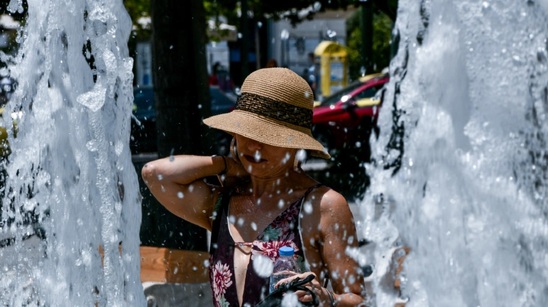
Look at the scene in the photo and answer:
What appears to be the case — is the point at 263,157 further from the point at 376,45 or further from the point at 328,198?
the point at 376,45

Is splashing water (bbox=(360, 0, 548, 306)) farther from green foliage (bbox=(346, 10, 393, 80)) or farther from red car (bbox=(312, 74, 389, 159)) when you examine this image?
green foliage (bbox=(346, 10, 393, 80))

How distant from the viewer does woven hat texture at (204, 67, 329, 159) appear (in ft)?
8.77

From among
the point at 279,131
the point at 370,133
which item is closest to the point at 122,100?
the point at 279,131

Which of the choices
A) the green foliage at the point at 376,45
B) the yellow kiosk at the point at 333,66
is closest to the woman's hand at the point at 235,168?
the yellow kiosk at the point at 333,66

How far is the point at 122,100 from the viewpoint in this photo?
3379 mm

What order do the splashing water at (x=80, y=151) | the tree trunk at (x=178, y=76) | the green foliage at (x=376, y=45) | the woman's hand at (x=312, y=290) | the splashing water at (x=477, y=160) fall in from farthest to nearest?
the green foliage at (x=376, y=45), the tree trunk at (x=178, y=76), the splashing water at (x=80, y=151), the splashing water at (x=477, y=160), the woman's hand at (x=312, y=290)

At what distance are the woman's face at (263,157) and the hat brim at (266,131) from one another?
0.17 feet

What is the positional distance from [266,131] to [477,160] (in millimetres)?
543

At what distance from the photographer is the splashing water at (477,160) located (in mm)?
2580

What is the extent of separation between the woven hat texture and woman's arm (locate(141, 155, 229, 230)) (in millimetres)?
171

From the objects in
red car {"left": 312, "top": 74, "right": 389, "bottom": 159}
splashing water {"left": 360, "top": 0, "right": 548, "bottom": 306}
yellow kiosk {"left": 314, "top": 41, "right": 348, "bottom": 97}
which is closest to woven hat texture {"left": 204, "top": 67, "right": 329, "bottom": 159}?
splashing water {"left": 360, "top": 0, "right": 548, "bottom": 306}

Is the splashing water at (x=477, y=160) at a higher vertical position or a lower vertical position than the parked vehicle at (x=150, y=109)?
higher

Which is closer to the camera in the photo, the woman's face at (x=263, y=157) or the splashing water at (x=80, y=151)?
the woman's face at (x=263, y=157)

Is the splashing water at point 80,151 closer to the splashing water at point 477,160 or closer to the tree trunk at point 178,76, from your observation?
the splashing water at point 477,160
